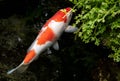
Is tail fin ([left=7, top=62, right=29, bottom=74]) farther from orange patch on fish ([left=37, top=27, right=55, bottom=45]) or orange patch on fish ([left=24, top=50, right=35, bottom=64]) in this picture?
orange patch on fish ([left=37, top=27, right=55, bottom=45])

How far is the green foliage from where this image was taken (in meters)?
3.43

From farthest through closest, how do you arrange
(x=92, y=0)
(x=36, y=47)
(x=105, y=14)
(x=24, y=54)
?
(x=24, y=54)
(x=36, y=47)
(x=92, y=0)
(x=105, y=14)

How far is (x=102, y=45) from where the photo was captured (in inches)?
145

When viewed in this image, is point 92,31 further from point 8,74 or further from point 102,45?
point 8,74

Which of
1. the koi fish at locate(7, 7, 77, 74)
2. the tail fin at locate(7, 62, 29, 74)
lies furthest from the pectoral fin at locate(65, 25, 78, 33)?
the tail fin at locate(7, 62, 29, 74)

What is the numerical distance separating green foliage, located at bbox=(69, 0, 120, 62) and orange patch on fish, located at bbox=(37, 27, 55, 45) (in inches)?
16.7

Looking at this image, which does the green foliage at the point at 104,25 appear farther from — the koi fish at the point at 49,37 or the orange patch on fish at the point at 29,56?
the orange patch on fish at the point at 29,56

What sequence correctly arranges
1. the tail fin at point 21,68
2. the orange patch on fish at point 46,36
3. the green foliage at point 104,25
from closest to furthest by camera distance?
the green foliage at point 104,25 < the tail fin at point 21,68 < the orange patch on fish at point 46,36

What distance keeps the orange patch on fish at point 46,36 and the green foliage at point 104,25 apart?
42 cm

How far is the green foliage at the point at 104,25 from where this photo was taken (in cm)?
343

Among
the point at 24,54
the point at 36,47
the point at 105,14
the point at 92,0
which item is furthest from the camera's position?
the point at 24,54

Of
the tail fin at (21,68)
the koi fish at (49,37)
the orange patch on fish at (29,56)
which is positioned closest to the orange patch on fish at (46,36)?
the koi fish at (49,37)

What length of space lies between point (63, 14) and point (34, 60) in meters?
0.69

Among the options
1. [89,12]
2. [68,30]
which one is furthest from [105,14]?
[68,30]
